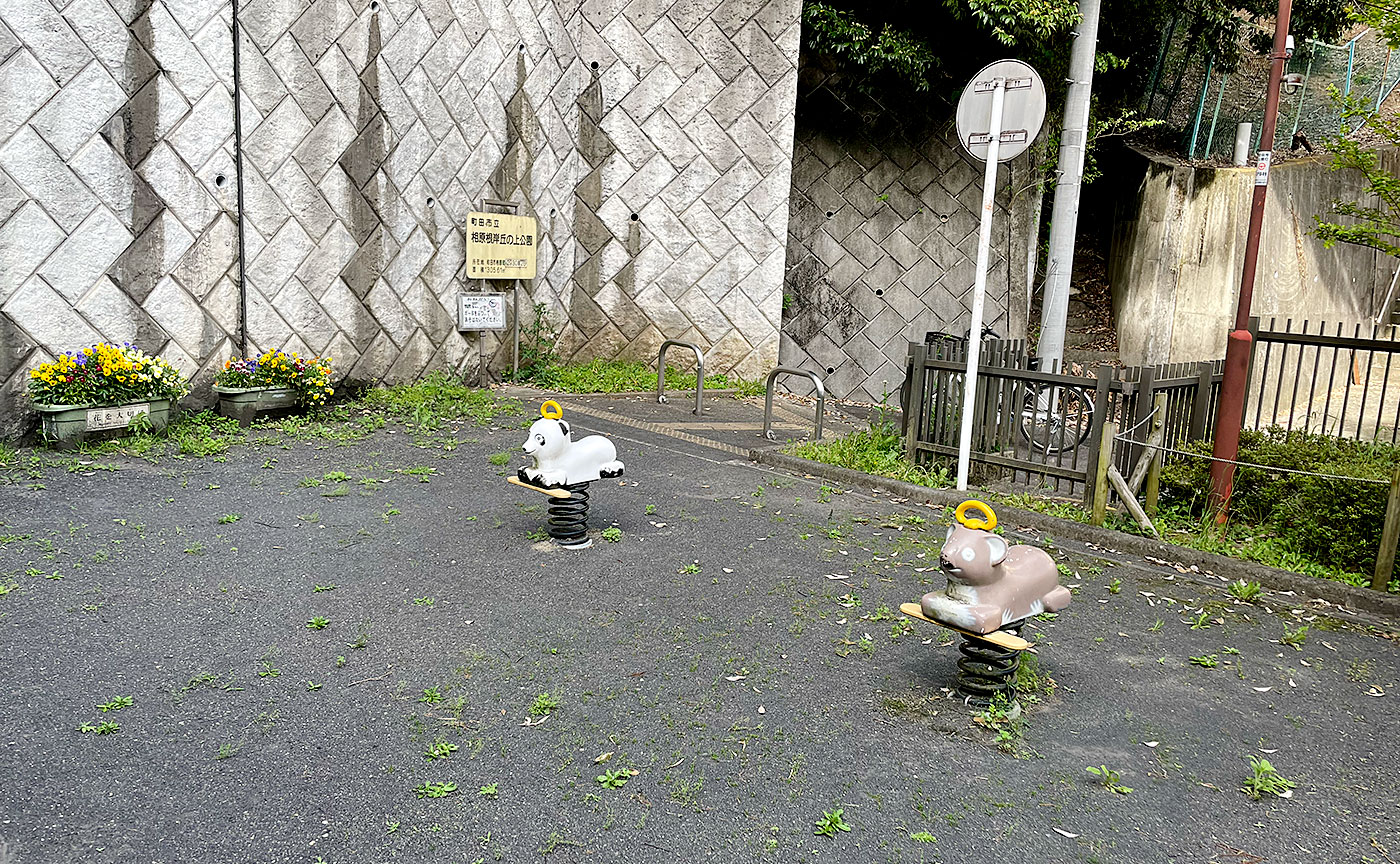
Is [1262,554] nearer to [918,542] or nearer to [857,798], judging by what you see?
[918,542]

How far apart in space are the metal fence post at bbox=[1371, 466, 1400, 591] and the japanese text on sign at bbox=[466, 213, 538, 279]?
26.7 feet

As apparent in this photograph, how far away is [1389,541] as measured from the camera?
5.04 meters

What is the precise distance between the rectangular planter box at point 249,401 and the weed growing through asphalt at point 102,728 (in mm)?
5227

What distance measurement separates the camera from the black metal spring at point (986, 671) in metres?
3.78

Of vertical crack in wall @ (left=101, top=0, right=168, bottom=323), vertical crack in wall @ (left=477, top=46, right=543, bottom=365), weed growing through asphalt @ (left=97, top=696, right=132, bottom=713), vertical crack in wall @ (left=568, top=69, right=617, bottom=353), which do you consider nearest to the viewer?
weed growing through asphalt @ (left=97, top=696, right=132, bottom=713)

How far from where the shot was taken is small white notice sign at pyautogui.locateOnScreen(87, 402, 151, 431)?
7.18 metres

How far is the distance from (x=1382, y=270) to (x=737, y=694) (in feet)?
47.6

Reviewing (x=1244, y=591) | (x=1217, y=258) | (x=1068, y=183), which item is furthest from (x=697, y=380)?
(x=1217, y=258)

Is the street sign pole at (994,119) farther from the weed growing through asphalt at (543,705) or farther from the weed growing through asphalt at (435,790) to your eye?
the weed growing through asphalt at (435,790)

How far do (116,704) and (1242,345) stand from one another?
6.59 meters

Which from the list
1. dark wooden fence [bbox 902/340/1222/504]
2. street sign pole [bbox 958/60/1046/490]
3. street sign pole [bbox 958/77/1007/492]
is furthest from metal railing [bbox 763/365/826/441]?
street sign pole [bbox 958/60/1046/490]

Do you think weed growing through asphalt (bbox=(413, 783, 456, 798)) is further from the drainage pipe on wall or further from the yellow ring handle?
the drainage pipe on wall

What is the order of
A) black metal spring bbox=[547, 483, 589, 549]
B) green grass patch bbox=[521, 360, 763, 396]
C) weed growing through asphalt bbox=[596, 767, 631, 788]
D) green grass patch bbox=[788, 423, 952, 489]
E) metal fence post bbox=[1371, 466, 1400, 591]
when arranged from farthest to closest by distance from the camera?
green grass patch bbox=[521, 360, 763, 396]
green grass patch bbox=[788, 423, 952, 489]
black metal spring bbox=[547, 483, 589, 549]
metal fence post bbox=[1371, 466, 1400, 591]
weed growing through asphalt bbox=[596, 767, 631, 788]

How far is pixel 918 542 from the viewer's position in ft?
19.7
